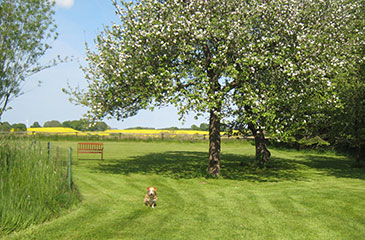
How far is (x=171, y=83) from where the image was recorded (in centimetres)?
1653

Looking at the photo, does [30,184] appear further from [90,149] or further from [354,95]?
[354,95]

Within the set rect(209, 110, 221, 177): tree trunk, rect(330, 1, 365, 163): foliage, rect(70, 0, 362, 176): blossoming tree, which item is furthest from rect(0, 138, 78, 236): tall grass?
rect(330, 1, 365, 163): foliage

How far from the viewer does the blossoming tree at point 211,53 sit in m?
16.3

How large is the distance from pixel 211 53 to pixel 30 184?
12.2 meters

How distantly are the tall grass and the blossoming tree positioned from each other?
268 inches

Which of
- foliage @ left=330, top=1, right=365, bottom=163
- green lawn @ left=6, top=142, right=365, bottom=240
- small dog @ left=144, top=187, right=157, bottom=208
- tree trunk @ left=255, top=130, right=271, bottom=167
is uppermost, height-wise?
foliage @ left=330, top=1, right=365, bottom=163

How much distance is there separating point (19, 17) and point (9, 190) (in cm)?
1308

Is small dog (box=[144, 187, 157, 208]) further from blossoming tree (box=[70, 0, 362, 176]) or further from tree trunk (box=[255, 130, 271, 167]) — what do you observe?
tree trunk (box=[255, 130, 271, 167])

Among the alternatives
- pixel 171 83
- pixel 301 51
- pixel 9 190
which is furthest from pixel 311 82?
pixel 9 190

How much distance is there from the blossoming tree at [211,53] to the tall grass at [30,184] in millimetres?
6812

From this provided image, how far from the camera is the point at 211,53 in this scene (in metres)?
18.7

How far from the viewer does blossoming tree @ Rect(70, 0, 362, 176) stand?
16.3 metres

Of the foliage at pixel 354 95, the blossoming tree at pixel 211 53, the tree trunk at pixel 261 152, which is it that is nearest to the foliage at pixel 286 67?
the blossoming tree at pixel 211 53

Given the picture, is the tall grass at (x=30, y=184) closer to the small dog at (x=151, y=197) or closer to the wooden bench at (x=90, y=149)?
the small dog at (x=151, y=197)
